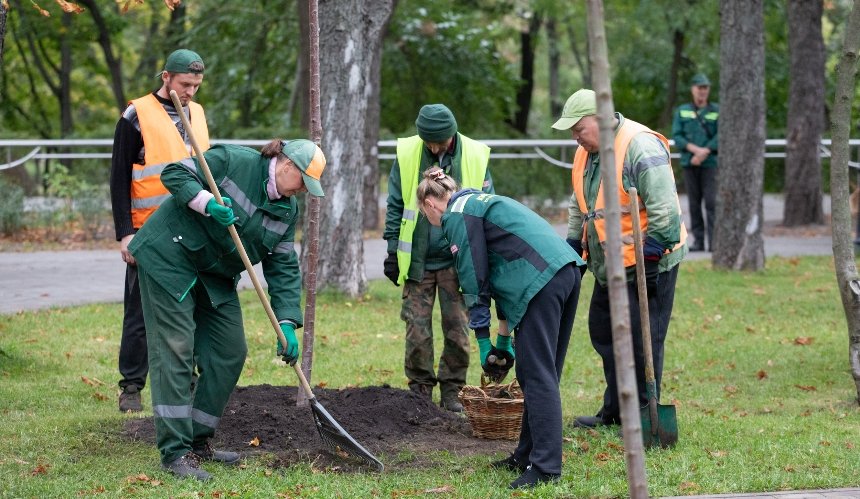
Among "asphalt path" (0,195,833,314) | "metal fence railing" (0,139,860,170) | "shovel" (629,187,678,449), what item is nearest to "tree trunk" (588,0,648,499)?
"shovel" (629,187,678,449)

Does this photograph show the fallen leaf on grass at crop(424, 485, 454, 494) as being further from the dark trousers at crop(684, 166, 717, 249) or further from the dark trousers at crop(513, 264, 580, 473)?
the dark trousers at crop(684, 166, 717, 249)

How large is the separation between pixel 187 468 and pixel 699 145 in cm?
1029

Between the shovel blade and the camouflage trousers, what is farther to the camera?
the camouflage trousers

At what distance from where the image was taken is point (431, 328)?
725cm

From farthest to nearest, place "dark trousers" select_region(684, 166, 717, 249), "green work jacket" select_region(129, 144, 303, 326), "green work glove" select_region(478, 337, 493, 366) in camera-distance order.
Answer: "dark trousers" select_region(684, 166, 717, 249)
"green work glove" select_region(478, 337, 493, 366)
"green work jacket" select_region(129, 144, 303, 326)

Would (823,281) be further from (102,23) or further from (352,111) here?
(102,23)

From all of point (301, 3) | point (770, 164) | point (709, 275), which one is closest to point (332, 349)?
point (709, 275)

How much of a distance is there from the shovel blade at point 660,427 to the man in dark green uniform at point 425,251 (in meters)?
1.40

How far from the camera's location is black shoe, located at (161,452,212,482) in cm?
557

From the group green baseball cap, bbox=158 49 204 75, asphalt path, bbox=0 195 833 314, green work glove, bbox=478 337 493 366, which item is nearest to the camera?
green work glove, bbox=478 337 493 366

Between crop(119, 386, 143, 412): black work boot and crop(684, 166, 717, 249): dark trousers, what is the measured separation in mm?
9117

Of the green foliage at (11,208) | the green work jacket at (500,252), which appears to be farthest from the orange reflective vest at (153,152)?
the green foliage at (11,208)

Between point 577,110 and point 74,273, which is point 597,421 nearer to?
point 577,110

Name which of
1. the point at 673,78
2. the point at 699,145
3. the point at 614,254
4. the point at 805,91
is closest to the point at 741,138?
the point at 699,145
